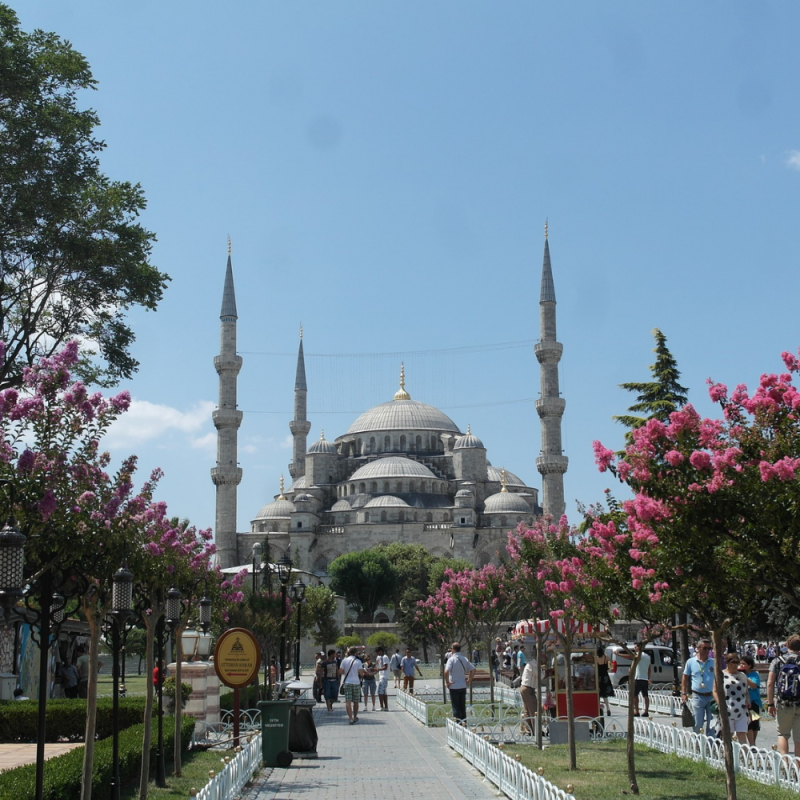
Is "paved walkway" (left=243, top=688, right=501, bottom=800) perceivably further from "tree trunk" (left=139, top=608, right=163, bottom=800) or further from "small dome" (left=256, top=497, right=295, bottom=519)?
"small dome" (left=256, top=497, right=295, bottom=519)

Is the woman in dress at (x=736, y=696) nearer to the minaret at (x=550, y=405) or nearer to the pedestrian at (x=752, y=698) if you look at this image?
the pedestrian at (x=752, y=698)

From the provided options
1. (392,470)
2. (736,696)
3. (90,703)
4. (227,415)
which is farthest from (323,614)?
(90,703)

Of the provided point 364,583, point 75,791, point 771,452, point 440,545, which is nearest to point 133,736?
point 75,791

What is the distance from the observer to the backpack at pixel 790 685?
925 centimetres

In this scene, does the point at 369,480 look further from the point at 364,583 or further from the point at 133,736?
the point at 133,736

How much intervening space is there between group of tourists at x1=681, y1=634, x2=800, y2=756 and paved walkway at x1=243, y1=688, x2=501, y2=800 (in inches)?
99.8

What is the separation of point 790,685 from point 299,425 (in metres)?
69.1

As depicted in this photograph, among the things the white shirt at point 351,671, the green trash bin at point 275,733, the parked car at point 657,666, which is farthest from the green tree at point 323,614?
the green trash bin at point 275,733

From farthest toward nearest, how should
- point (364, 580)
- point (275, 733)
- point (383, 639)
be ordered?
point (364, 580)
point (383, 639)
point (275, 733)

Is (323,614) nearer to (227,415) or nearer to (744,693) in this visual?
(227,415)

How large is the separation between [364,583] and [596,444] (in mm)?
54758

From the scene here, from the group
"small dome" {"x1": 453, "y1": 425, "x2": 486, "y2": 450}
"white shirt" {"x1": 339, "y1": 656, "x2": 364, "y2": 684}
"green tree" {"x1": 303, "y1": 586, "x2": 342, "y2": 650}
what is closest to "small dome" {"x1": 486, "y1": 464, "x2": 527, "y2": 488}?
"small dome" {"x1": 453, "y1": 425, "x2": 486, "y2": 450}

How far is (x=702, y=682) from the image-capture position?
35.1 feet

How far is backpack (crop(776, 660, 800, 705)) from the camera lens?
9250 millimetres
